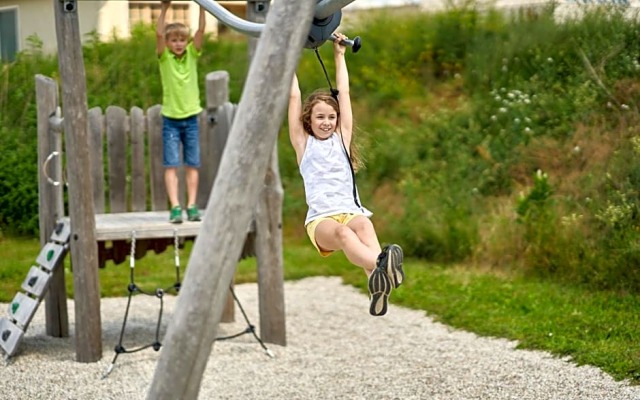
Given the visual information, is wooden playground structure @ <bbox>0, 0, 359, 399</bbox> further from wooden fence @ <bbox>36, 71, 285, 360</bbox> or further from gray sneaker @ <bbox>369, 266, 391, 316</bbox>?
gray sneaker @ <bbox>369, 266, 391, 316</bbox>

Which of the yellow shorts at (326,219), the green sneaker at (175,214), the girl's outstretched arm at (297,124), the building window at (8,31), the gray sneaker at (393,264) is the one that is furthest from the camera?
the building window at (8,31)

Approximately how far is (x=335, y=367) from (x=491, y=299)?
8.14 feet

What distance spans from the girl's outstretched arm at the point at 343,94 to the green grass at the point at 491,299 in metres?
2.97

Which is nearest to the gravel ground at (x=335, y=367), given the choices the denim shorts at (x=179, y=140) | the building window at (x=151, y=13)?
the denim shorts at (x=179, y=140)

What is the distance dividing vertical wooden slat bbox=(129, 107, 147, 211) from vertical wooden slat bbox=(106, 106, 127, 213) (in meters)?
0.09

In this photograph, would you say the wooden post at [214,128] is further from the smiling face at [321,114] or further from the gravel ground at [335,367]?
the smiling face at [321,114]

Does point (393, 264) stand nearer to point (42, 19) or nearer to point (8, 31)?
point (42, 19)

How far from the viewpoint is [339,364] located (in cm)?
959

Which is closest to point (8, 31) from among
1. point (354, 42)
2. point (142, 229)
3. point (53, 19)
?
point (53, 19)

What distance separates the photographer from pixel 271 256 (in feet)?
33.1

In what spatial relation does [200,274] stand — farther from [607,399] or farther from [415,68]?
[415,68]

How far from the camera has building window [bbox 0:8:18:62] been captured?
17469mm

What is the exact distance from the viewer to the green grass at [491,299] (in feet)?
31.2

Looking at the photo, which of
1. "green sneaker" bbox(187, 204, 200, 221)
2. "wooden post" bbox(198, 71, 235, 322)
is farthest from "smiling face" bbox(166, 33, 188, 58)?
"green sneaker" bbox(187, 204, 200, 221)
